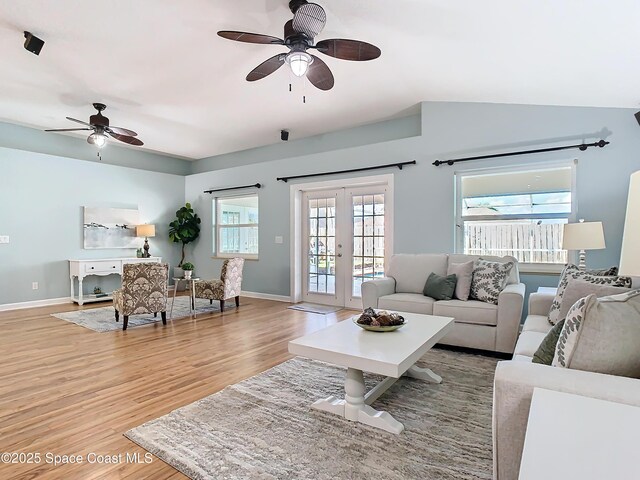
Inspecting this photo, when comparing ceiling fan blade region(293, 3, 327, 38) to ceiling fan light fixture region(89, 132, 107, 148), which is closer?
ceiling fan blade region(293, 3, 327, 38)

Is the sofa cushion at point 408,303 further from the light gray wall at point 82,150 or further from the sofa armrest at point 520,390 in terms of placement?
the light gray wall at point 82,150

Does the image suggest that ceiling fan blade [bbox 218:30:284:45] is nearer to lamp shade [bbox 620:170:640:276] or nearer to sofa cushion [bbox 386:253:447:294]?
lamp shade [bbox 620:170:640:276]

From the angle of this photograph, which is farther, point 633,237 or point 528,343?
point 528,343

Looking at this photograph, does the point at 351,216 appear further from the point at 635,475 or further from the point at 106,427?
the point at 635,475

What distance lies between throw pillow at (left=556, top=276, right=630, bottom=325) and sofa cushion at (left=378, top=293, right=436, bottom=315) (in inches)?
51.5

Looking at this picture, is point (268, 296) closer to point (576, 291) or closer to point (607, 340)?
point (576, 291)

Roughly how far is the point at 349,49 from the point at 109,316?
15.9 feet

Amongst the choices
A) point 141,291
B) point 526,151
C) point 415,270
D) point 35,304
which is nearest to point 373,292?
point 415,270

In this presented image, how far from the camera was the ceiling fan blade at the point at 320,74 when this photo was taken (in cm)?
291

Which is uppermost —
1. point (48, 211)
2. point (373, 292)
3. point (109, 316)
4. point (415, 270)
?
point (48, 211)

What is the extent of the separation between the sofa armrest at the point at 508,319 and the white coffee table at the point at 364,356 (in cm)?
107

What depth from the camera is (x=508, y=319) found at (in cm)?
322

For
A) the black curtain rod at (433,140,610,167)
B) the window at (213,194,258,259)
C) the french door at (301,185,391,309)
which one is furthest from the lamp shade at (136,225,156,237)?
the black curtain rod at (433,140,610,167)

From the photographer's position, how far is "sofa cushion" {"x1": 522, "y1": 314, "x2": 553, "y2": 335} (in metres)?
2.55
